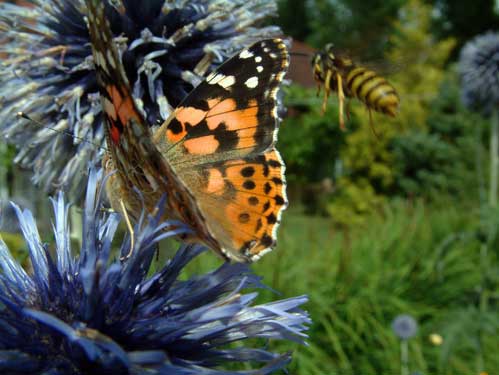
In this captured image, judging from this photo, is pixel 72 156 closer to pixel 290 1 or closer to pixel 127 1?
pixel 127 1

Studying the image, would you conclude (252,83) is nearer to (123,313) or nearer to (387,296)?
(123,313)

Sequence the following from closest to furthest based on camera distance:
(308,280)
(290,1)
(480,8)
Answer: (308,280) < (480,8) < (290,1)

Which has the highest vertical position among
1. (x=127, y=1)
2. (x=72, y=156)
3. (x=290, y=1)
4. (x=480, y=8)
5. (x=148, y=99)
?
(x=290, y=1)

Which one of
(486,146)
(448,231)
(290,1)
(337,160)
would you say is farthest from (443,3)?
(448,231)

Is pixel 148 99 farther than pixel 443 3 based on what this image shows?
No

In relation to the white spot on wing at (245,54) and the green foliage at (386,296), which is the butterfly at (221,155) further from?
the green foliage at (386,296)

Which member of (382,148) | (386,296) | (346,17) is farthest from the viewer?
(346,17)

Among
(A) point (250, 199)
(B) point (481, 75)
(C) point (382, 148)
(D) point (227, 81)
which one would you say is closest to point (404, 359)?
(A) point (250, 199)

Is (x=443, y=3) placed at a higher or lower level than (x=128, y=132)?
higher
